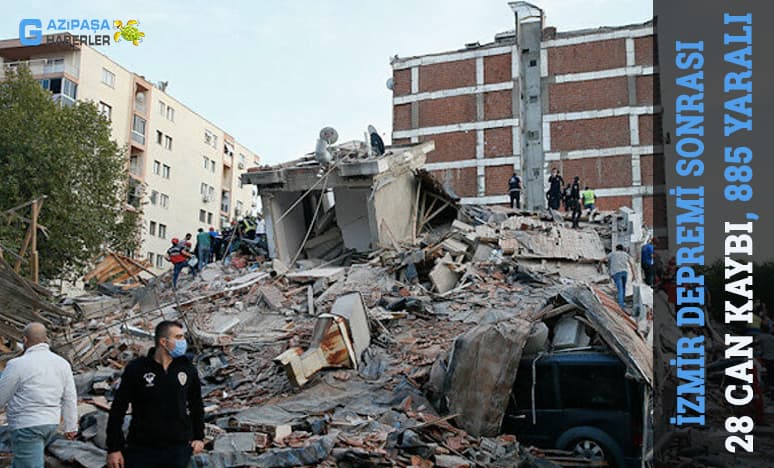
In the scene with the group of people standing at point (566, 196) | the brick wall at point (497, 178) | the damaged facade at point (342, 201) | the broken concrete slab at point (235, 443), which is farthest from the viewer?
the brick wall at point (497, 178)

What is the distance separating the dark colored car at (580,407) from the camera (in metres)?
7.24

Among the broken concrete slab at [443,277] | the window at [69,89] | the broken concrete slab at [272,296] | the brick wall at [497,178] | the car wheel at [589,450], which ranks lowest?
the car wheel at [589,450]

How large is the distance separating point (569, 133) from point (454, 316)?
938 inches

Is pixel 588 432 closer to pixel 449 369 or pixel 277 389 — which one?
pixel 449 369

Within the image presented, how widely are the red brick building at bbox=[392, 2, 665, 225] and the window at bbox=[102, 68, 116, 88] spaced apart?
61.2 feet

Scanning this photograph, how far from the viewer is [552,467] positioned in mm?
6883

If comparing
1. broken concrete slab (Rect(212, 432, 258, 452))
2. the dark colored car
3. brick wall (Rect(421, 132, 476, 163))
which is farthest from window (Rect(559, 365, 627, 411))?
brick wall (Rect(421, 132, 476, 163))

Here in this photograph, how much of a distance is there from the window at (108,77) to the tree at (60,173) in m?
15.2

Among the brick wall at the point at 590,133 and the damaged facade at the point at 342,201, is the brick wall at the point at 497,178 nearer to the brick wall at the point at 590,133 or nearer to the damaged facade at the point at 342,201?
the brick wall at the point at 590,133

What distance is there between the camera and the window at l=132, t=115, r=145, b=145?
138ft

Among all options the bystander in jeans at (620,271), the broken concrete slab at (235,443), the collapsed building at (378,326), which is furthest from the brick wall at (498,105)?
the broken concrete slab at (235,443)

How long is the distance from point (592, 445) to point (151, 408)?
5293 mm

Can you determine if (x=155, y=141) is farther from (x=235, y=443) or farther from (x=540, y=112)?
(x=235, y=443)

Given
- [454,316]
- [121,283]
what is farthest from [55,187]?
[454,316]
